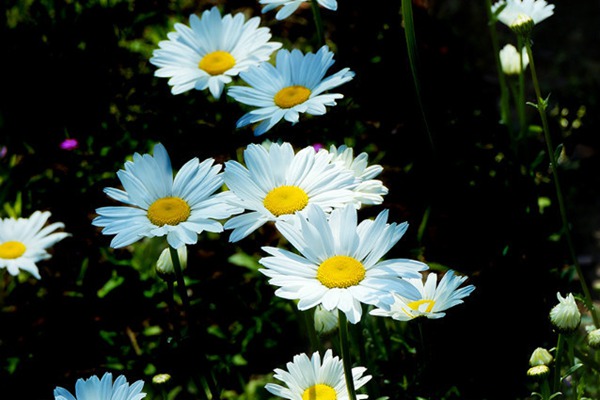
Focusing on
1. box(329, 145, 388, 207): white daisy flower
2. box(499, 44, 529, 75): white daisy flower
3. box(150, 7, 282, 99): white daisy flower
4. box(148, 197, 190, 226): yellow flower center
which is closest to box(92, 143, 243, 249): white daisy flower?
box(148, 197, 190, 226): yellow flower center

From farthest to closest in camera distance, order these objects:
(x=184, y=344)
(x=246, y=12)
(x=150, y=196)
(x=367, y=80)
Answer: (x=246, y=12) → (x=367, y=80) → (x=184, y=344) → (x=150, y=196)

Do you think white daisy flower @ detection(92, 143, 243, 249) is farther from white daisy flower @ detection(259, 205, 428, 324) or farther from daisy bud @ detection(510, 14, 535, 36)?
daisy bud @ detection(510, 14, 535, 36)

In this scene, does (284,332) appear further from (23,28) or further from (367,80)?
(23,28)

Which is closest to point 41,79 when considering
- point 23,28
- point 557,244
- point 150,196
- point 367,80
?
point 23,28

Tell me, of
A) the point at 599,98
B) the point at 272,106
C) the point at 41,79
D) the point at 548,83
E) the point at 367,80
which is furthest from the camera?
the point at 548,83

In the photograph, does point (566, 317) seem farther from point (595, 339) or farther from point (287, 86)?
point (287, 86)

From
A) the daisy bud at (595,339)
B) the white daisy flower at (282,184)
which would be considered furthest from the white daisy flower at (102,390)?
the daisy bud at (595,339)

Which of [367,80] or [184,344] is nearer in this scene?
[184,344]
